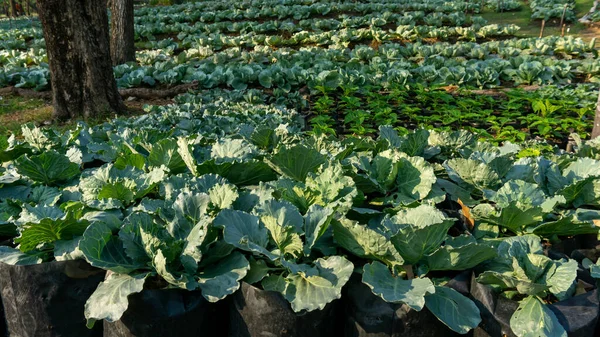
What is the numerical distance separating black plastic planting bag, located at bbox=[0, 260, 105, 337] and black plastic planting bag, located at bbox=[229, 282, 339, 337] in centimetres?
62

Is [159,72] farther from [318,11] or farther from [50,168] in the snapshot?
[318,11]

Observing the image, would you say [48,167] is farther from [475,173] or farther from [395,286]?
[475,173]

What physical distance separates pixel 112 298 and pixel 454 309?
1141mm

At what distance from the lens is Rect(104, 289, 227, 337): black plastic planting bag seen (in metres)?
1.74

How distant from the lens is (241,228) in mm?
1835

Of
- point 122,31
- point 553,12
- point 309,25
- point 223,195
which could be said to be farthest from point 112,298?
point 553,12

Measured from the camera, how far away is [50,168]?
97.8 inches

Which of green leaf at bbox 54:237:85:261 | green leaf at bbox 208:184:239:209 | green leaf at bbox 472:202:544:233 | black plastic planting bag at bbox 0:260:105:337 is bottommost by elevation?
black plastic planting bag at bbox 0:260:105:337

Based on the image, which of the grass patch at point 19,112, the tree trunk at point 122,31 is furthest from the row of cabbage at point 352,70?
the grass patch at point 19,112

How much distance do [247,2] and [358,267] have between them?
20.7m

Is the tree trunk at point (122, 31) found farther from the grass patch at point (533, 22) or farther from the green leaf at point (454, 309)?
the grass patch at point (533, 22)

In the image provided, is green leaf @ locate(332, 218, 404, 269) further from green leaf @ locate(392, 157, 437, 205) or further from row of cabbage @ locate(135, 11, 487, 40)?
row of cabbage @ locate(135, 11, 487, 40)

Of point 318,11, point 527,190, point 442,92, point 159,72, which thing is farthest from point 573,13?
point 527,190

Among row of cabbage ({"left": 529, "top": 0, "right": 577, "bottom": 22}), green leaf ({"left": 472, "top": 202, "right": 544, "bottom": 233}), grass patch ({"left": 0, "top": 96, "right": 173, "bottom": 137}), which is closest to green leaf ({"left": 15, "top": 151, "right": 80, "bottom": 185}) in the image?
green leaf ({"left": 472, "top": 202, "right": 544, "bottom": 233})
